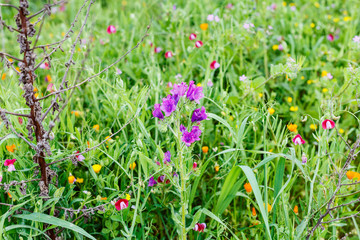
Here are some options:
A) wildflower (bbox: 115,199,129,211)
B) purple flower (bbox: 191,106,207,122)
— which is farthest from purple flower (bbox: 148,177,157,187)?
purple flower (bbox: 191,106,207,122)

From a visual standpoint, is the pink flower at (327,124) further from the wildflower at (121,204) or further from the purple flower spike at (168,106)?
the wildflower at (121,204)

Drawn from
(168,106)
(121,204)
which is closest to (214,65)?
(168,106)

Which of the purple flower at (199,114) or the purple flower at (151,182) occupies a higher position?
the purple flower at (199,114)

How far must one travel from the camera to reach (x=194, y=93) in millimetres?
1381

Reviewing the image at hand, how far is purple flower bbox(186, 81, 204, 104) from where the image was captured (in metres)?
1.38

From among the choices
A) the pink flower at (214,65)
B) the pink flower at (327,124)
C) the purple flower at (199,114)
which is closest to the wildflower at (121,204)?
the purple flower at (199,114)

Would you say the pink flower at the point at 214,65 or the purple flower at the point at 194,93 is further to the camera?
the pink flower at the point at 214,65

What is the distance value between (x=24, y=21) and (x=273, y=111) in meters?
1.48

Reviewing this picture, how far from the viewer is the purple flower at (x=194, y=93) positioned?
1.38 m

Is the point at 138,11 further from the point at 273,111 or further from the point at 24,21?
the point at 24,21

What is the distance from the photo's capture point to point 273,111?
86.9 inches

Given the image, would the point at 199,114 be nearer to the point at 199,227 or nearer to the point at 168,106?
the point at 168,106

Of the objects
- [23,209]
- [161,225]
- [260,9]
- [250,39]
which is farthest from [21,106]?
[260,9]

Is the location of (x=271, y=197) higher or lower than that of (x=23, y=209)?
lower
